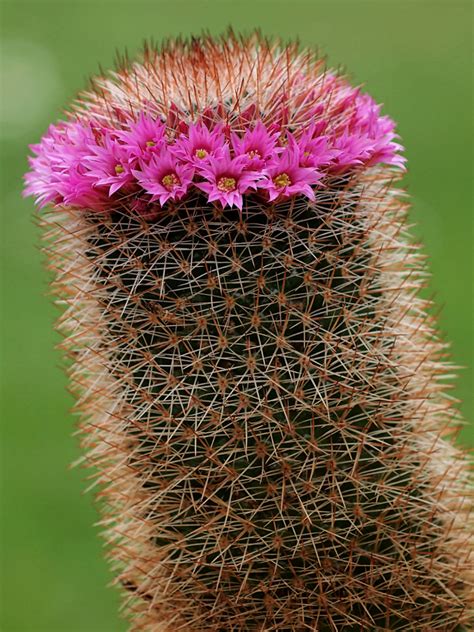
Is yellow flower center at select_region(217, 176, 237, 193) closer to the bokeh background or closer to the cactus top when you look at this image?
the cactus top

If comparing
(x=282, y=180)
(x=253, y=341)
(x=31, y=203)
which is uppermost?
(x=31, y=203)

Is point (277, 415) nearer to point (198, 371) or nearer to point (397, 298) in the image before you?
point (198, 371)

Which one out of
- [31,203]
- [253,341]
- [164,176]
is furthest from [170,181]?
[31,203]

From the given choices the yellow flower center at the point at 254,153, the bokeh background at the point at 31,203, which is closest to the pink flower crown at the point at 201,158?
the yellow flower center at the point at 254,153

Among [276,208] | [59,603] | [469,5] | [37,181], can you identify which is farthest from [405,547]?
[469,5]

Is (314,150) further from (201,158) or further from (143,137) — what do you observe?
(143,137)

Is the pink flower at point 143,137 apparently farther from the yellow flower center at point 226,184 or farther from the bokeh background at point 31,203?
the bokeh background at point 31,203

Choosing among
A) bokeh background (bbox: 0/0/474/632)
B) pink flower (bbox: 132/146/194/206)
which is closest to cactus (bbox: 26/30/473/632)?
pink flower (bbox: 132/146/194/206)
